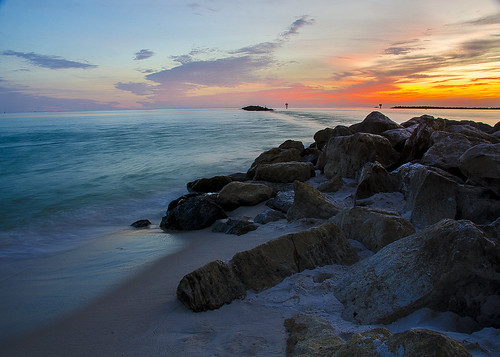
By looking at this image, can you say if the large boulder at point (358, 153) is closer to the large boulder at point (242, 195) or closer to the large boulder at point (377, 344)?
the large boulder at point (242, 195)

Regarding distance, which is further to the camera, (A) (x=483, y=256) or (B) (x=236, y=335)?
(B) (x=236, y=335)

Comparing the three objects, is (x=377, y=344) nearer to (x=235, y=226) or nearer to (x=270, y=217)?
(x=235, y=226)

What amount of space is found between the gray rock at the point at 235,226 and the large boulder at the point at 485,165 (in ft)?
10.1

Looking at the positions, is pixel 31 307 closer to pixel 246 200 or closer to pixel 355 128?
pixel 246 200

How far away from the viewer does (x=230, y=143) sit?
2117cm

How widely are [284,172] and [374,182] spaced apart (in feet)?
10.6

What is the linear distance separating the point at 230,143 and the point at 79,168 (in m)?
9.48

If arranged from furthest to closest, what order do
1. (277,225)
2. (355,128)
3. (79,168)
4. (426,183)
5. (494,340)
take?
(79,168)
(355,128)
(277,225)
(426,183)
(494,340)

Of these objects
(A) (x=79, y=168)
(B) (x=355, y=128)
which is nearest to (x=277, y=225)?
(B) (x=355, y=128)

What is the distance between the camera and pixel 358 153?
24.2ft

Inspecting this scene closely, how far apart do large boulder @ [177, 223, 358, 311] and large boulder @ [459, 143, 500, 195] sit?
211cm

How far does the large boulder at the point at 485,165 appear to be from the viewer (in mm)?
4020

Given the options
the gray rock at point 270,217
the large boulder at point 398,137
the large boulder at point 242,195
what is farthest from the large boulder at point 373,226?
the large boulder at point 398,137

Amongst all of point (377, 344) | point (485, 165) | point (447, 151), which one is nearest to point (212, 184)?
point (447, 151)
